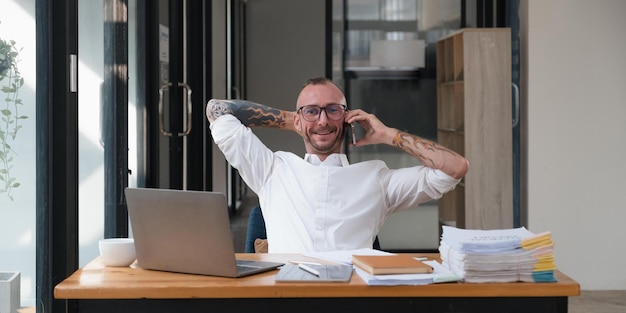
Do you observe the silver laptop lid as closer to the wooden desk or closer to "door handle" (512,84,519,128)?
the wooden desk

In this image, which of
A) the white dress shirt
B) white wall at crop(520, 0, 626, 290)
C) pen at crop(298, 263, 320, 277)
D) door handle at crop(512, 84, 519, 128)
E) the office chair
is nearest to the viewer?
pen at crop(298, 263, 320, 277)

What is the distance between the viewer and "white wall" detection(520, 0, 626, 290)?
21.5 feet

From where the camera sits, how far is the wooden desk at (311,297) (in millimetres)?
2336

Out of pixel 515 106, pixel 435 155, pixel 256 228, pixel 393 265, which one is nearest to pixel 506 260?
pixel 393 265

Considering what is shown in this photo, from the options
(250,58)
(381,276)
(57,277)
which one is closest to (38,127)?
(57,277)

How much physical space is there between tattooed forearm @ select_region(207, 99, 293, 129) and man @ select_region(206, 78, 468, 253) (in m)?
0.22

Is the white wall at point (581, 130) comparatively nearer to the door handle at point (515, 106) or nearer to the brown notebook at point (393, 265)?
the door handle at point (515, 106)

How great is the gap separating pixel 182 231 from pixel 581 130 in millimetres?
4699

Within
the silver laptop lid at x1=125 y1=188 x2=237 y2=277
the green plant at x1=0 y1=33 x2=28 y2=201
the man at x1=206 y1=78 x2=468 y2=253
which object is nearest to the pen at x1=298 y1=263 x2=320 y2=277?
the silver laptop lid at x1=125 y1=188 x2=237 y2=277

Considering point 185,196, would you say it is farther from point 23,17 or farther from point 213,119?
point 213,119

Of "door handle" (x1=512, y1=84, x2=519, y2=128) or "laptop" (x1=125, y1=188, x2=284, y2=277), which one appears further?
"door handle" (x1=512, y1=84, x2=519, y2=128)

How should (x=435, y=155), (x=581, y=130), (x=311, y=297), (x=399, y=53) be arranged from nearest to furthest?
(x=311, y=297) < (x=435, y=155) < (x=581, y=130) < (x=399, y=53)

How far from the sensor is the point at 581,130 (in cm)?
659

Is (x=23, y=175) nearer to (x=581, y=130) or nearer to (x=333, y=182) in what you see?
(x=333, y=182)
